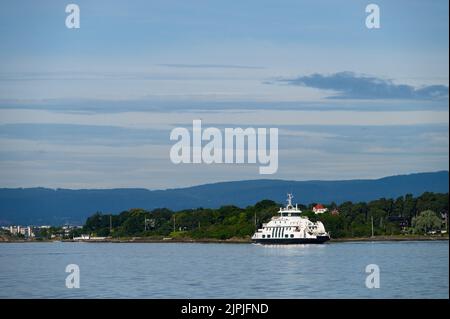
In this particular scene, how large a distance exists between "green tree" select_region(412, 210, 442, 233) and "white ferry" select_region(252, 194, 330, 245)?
1238 centimetres

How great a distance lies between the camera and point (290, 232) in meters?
91.8

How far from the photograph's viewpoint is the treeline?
4063 inches

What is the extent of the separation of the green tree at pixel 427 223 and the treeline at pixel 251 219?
1.70 m

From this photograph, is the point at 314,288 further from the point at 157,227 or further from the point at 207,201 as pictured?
the point at 207,201

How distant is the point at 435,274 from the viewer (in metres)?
45.0

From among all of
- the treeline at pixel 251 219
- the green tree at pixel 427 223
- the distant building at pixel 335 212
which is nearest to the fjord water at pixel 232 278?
the treeline at pixel 251 219

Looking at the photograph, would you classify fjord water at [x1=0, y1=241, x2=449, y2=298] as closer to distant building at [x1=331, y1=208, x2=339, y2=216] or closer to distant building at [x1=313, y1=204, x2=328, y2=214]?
distant building at [x1=331, y1=208, x2=339, y2=216]

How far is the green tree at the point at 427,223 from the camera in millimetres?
103744

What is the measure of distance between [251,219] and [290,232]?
15.6 metres
